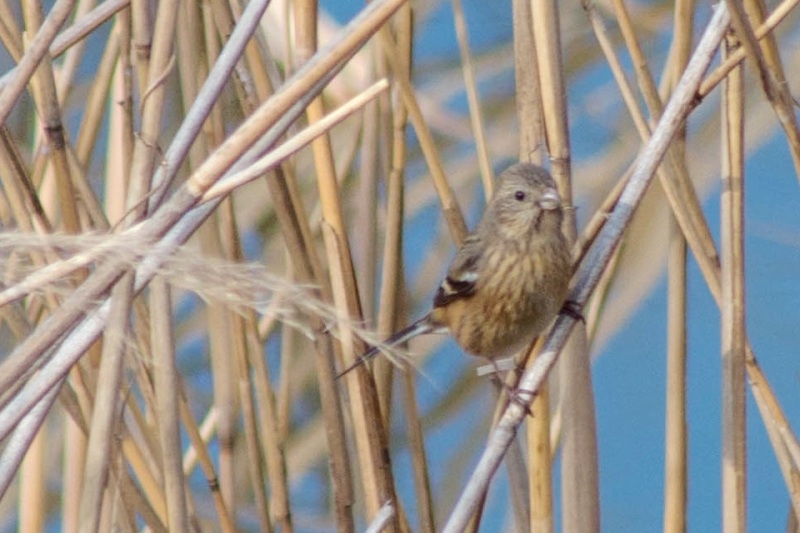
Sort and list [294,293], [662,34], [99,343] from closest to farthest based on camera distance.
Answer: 1. [294,293]
2. [99,343]
3. [662,34]

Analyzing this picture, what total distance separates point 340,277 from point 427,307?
1.26 meters

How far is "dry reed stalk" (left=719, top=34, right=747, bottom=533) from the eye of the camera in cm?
165

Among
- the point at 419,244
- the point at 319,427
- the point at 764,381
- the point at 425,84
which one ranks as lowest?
the point at 764,381

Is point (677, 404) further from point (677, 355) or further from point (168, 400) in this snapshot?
point (168, 400)

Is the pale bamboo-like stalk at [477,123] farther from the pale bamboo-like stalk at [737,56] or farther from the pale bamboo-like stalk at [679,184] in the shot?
the pale bamboo-like stalk at [737,56]

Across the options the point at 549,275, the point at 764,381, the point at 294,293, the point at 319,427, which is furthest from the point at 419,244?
the point at 294,293

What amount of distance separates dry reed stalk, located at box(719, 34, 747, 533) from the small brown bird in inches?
10.0

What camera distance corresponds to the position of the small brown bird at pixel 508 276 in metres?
1.91

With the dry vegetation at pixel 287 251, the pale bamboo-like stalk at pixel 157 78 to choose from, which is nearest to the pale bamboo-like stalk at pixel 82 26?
the dry vegetation at pixel 287 251

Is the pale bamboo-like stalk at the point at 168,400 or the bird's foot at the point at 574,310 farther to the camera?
the bird's foot at the point at 574,310

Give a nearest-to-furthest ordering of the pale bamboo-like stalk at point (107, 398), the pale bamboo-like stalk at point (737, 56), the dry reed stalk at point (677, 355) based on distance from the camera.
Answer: the pale bamboo-like stalk at point (107, 398) < the pale bamboo-like stalk at point (737, 56) < the dry reed stalk at point (677, 355)

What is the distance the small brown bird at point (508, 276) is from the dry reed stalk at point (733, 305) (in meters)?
0.25

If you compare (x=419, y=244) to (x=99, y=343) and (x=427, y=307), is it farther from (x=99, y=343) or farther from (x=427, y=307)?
(x=99, y=343)

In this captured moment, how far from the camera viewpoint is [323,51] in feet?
4.01
